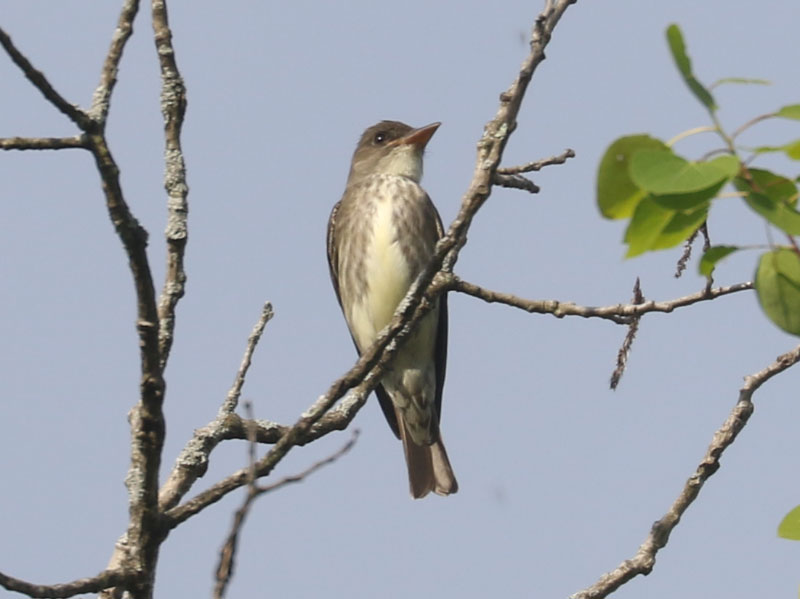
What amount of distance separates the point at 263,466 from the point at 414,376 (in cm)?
513

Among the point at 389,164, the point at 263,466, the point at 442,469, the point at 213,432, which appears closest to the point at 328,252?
the point at 389,164

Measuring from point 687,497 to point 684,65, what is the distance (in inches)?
98.3

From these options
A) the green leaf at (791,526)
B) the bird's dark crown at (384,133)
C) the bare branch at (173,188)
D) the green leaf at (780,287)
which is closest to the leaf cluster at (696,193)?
the green leaf at (780,287)

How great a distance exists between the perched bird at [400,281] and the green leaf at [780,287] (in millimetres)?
A: 5824

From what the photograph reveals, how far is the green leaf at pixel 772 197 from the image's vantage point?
2484 mm

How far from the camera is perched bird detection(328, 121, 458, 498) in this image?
860cm

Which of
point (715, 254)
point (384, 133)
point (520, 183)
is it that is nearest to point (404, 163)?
point (384, 133)

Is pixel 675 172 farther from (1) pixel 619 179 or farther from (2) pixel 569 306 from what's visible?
(2) pixel 569 306

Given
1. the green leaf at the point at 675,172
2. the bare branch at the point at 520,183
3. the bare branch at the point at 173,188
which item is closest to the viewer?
the green leaf at the point at 675,172

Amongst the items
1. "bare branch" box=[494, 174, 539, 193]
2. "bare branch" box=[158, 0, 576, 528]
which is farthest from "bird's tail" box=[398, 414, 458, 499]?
"bare branch" box=[158, 0, 576, 528]

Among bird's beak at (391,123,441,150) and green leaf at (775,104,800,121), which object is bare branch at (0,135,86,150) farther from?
bird's beak at (391,123,441,150)

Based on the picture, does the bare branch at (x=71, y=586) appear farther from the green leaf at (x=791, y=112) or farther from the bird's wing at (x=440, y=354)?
the bird's wing at (x=440, y=354)

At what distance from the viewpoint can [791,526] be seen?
2.85m

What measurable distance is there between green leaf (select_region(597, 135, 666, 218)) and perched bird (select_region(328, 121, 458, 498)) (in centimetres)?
583
